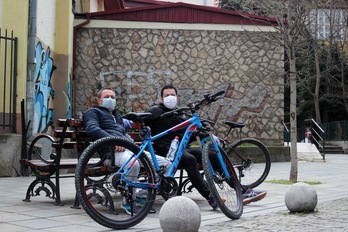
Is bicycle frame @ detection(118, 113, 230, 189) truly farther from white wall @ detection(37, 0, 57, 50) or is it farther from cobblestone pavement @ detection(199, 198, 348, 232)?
white wall @ detection(37, 0, 57, 50)

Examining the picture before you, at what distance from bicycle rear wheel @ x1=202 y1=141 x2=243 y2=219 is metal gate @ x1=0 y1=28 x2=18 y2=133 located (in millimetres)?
6308

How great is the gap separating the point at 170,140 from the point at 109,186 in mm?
1367

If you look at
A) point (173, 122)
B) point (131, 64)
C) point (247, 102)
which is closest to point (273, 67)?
point (247, 102)

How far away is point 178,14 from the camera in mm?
17266

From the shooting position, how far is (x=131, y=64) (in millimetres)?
17156

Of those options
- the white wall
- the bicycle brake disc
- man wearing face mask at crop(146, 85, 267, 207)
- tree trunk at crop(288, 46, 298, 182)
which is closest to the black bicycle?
man wearing face mask at crop(146, 85, 267, 207)

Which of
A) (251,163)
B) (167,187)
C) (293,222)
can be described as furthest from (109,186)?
(251,163)

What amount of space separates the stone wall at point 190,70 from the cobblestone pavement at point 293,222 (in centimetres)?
1060

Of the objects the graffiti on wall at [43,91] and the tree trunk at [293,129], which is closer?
the tree trunk at [293,129]

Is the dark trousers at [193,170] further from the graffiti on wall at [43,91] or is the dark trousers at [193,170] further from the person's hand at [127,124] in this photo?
the graffiti on wall at [43,91]

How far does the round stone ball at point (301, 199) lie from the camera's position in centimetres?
655

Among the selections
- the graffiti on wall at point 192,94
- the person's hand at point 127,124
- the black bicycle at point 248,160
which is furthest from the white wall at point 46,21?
the black bicycle at point 248,160

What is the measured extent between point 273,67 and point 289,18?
658 cm

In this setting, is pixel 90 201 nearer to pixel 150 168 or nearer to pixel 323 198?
pixel 150 168
